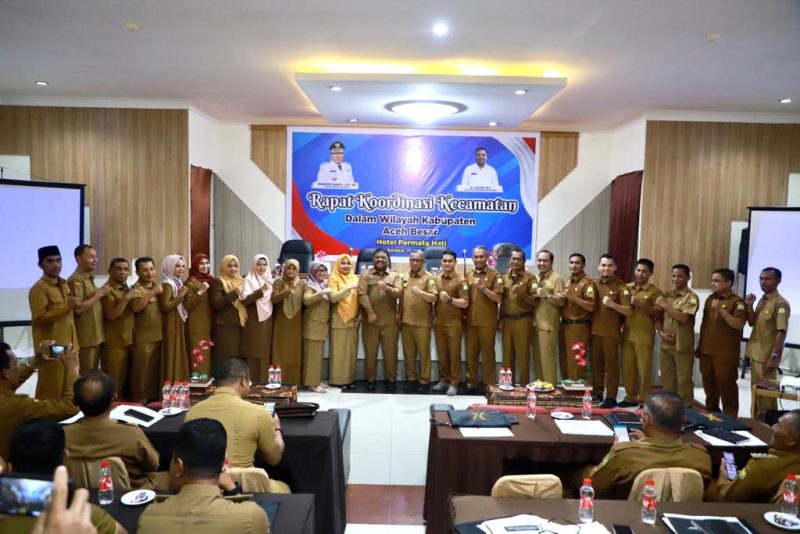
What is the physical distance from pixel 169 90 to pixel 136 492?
569cm

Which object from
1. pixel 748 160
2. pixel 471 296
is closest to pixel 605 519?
pixel 471 296

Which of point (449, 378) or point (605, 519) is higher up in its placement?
point (605, 519)

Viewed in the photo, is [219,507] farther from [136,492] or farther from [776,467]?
[776,467]

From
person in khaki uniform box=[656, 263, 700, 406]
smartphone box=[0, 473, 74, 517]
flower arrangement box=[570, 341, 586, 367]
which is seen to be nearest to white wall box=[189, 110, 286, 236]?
flower arrangement box=[570, 341, 586, 367]

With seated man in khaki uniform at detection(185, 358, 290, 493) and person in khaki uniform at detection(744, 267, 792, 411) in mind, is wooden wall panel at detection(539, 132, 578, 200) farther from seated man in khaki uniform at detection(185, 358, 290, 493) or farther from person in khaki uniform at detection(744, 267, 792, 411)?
seated man in khaki uniform at detection(185, 358, 290, 493)

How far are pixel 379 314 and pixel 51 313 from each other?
10.1 ft

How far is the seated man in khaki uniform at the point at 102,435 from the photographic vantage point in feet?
8.22

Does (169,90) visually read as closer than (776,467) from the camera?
No

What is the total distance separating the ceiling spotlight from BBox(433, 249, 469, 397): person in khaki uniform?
1837 millimetres

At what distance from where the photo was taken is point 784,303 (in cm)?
527

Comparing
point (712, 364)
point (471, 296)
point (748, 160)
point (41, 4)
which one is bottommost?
point (712, 364)

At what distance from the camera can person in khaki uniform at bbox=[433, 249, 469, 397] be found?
20.3 ft

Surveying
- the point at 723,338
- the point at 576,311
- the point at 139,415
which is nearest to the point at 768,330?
the point at 723,338

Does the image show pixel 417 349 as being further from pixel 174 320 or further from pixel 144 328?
pixel 144 328
